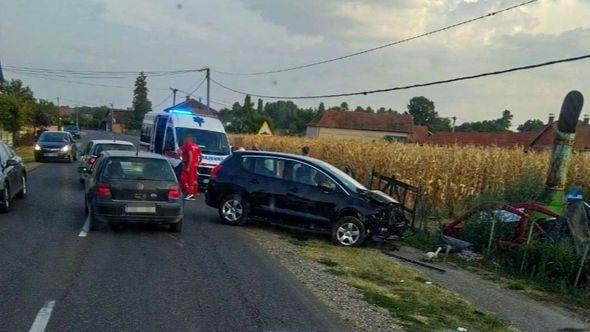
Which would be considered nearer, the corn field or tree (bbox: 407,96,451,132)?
the corn field

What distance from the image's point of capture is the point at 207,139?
20625mm

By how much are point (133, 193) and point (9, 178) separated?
3.83 meters

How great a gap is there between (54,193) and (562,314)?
13599 millimetres

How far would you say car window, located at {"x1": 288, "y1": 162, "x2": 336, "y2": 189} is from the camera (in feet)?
39.8

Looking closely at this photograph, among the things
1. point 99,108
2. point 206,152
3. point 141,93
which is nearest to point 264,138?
point 206,152

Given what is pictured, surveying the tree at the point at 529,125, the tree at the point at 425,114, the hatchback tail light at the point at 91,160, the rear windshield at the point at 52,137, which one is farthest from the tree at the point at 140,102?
the hatchback tail light at the point at 91,160

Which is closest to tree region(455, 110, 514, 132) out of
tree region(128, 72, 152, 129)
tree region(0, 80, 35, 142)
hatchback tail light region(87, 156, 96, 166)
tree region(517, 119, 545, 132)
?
tree region(517, 119, 545, 132)

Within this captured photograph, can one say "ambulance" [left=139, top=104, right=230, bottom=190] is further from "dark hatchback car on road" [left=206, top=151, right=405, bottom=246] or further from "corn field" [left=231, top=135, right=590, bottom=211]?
"dark hatchback car on road" [left=206, top=151, right=405, bottom=246]

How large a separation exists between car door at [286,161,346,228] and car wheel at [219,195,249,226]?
42.3 inches

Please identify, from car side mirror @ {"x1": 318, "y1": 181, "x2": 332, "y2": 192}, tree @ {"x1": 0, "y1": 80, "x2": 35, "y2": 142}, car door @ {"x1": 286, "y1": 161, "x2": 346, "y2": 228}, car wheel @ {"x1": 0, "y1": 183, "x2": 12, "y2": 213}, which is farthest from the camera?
tree @ {"x1": 0, "y1": 80, "x2": 35, "y2": 142}

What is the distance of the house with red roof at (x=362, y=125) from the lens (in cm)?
8178

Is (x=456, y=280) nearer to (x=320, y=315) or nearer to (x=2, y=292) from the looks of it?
(x=320, y=315)

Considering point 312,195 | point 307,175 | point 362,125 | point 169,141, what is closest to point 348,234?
point 312,195

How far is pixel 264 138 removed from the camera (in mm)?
37844
